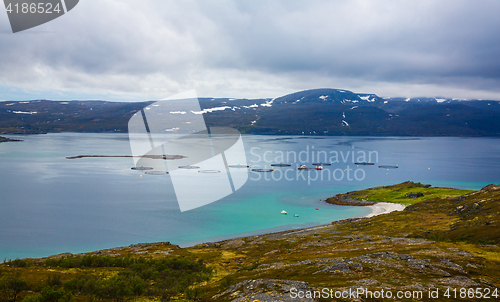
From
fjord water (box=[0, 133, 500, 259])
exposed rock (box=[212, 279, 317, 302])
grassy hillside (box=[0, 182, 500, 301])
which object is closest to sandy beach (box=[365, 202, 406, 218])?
fjord water (box=[0, 133, 500, 259])

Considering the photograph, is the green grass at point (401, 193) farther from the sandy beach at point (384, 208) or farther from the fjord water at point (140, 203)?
the fjord water at point (140, 203)

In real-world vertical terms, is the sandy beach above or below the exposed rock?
below

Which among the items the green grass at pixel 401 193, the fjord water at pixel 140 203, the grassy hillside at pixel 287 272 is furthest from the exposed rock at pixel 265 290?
the green grass at pixel 401 193

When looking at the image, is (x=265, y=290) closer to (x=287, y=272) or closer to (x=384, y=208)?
(x=287, y=272)

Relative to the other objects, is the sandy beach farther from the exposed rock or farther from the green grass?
the exposed rock

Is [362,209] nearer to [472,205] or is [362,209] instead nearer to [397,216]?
[397,216]
